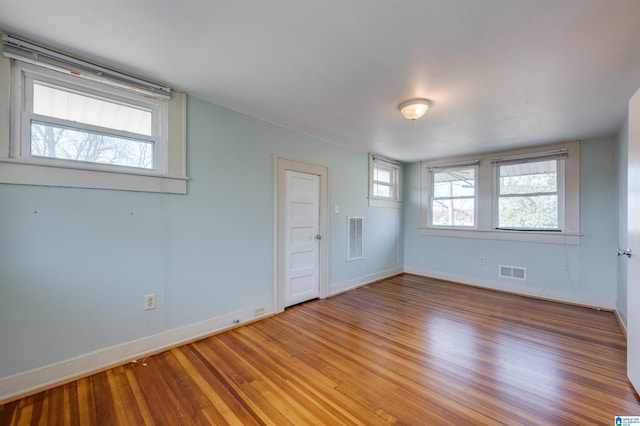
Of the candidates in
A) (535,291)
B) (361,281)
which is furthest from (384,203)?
(535,291)

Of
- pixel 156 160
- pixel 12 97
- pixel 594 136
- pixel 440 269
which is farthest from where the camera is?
pixel 440 269

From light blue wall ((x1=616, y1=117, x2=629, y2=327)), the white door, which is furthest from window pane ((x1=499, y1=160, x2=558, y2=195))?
the white door

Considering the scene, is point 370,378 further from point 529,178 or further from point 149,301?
point 529,178

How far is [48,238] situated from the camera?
187 cm

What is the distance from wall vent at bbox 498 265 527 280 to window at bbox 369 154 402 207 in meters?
2.10

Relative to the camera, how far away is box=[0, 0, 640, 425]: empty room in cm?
160

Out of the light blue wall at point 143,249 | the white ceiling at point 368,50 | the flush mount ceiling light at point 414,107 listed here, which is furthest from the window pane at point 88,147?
the flush mount ceiling light at point 414,107

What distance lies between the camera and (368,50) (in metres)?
1.78

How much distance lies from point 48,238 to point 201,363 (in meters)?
1.47

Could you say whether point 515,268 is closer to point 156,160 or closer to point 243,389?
point 243,389

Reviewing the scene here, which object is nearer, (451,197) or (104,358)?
(104,358)

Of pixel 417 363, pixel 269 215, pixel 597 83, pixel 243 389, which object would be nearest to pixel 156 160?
pixel 269 215

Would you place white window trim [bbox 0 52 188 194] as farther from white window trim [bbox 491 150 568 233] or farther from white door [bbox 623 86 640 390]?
white window trim [bbox 491 150 568 233]

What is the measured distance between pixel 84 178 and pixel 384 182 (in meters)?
4.44
